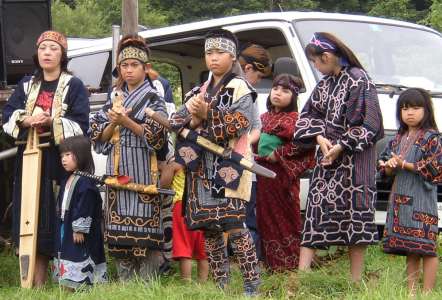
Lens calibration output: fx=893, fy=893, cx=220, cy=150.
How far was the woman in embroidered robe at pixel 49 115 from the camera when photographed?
6312 millimetres

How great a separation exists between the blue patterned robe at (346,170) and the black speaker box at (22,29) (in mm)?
4111

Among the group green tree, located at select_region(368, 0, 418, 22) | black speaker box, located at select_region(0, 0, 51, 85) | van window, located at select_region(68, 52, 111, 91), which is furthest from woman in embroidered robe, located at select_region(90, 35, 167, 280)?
green tree, located at select_region(368, 0, 418, 22)

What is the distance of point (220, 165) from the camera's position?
5.47 meters

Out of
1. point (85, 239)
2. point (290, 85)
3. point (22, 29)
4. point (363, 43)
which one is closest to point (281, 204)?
point (290, 85)

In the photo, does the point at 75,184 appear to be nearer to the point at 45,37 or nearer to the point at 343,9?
the point at 45,37

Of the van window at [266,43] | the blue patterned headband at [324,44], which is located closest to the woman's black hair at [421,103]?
the blue patterned headband at [324,44]

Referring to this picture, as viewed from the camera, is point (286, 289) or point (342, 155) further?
point (342, 155)

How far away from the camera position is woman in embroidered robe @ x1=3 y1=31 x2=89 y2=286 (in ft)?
20.7

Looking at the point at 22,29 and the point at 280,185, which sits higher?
the point at 22,29

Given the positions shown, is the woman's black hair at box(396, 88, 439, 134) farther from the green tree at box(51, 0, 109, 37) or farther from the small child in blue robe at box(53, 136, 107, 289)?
the green tree at box(51, 0, 109, 37)

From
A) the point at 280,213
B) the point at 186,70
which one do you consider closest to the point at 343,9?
the point at 186,70

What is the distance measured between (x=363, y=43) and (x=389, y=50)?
0.81ft

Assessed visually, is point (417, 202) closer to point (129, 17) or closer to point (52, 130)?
point (52, 130)

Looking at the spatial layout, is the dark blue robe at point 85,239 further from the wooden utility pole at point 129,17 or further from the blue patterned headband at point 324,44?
the wooden utility pole at point 129,17
